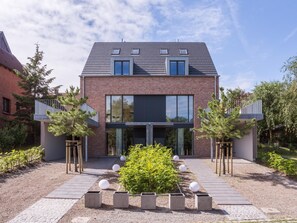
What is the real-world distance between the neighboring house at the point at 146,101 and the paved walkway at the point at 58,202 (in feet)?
29.7

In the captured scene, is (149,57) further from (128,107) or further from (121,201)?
(121,201)

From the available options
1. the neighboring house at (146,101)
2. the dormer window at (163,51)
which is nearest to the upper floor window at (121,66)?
the neighboring house at (146,101)

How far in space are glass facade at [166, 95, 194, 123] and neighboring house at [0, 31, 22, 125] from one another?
14.0m

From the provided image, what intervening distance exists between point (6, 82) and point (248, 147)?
21.7 metres

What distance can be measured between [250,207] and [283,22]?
8.50 meters

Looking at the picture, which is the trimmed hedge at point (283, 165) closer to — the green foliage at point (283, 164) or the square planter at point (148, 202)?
the green foliage at point (283, 164)

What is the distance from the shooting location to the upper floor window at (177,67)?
21.9m

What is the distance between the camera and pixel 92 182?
11641mm

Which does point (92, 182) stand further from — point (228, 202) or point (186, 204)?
point (228, 202)

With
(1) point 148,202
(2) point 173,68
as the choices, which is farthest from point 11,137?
(1) point 148,202

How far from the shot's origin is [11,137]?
20.7 metres

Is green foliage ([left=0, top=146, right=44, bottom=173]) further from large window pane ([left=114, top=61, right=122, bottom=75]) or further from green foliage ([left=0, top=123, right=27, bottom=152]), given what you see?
large window pane ([left=114, top=61, right=122, bottom=75])

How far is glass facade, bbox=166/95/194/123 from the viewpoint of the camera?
2180cm

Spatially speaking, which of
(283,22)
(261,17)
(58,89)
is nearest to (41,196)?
(261,17)
